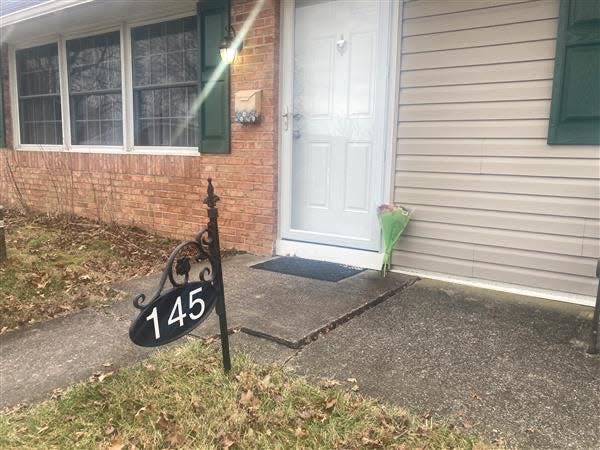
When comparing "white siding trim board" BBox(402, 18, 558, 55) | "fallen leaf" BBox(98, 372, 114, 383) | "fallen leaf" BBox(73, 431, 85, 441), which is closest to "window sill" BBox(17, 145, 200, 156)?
"white siding trim board" BBox(402, 18, 558, 55)

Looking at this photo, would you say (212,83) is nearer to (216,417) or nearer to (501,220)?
(501,220)

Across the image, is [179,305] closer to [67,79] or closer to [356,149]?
[356,149]

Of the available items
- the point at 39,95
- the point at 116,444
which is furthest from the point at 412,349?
the point at 39,95

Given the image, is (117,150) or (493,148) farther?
(117,150)

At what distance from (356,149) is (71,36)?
174 inches

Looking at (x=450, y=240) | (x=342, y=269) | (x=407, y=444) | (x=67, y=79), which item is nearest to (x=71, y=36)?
(x=67, y=79)

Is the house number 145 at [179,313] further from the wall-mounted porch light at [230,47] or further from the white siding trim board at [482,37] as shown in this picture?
the wall-mounted porch light at [230,47]

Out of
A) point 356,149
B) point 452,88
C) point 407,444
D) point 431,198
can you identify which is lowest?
point 407,444

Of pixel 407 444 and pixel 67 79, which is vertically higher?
pixel 67 79

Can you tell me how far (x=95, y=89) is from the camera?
20.8ft

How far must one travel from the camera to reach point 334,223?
4488 millimetres

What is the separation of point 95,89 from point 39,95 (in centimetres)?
133

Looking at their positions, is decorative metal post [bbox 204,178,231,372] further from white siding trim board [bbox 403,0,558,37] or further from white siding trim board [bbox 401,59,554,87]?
white siding trim board [bbox 403,0,558,37]

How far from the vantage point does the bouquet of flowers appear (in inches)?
154
